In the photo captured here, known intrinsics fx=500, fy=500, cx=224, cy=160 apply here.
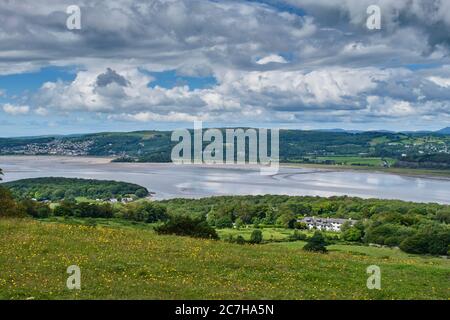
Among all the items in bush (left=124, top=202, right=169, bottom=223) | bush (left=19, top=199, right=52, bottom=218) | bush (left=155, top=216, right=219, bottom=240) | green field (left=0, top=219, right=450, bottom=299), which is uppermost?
green field (left=0, top=219, right=450, bottom=299)

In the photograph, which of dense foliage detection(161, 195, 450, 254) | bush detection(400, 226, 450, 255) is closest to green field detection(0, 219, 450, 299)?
bush detection(400, 226, 450, 255)

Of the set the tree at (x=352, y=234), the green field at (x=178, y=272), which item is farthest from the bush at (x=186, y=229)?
the tree at (x=352, y=234)

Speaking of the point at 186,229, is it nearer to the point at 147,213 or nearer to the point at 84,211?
the point at 84,211

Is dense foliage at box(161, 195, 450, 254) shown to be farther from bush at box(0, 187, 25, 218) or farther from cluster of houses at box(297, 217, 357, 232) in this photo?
bush at box(0, 187, 25, 218)

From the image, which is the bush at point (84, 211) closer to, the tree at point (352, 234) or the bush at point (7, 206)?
the bush at point (7, 206)
